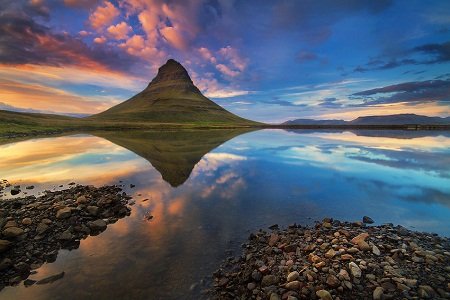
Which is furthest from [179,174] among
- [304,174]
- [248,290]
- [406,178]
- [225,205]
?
[406,178]

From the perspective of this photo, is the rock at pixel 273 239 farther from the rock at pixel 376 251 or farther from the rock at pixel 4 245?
the rock at pixel 4 245

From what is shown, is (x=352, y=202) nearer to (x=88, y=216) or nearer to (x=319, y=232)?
(x=319, y=232)

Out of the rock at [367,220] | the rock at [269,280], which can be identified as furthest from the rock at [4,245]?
the rock at [367,220]

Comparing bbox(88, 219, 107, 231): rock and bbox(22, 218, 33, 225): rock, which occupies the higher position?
bbox(22, 218, 33, 225): rock

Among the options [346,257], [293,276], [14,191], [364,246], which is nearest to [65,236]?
[293,276]

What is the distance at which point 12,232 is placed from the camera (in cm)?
1278

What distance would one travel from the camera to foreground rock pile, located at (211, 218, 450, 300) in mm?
8500

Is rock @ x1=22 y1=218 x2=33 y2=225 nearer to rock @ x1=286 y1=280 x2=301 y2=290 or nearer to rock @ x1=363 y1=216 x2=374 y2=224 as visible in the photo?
rock @ x1=286 y1=280 x2=301 y2=290

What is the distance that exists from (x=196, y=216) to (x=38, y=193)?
44.4 feet

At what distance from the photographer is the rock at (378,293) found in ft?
26.5

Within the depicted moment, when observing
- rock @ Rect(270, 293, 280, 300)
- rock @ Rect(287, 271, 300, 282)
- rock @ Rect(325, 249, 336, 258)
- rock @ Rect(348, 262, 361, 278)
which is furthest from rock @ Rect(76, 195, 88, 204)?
rock @ Rect(348, 262, 361, 278)

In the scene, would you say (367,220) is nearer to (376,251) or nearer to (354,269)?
(376,251)

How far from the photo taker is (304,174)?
100 feet

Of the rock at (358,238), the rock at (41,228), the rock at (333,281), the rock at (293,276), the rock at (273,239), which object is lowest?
the rock at (41,228)
